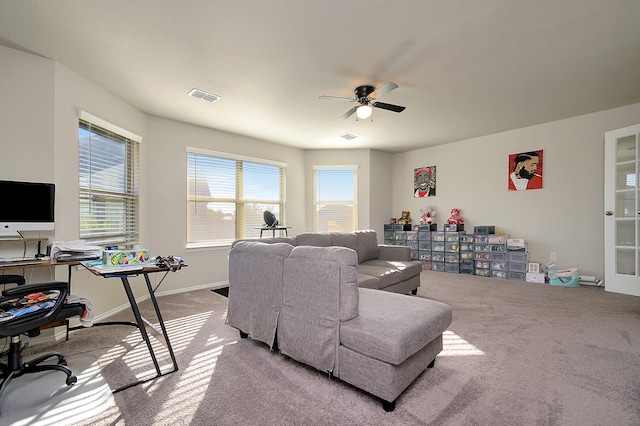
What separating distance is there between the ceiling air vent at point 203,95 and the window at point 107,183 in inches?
40.7

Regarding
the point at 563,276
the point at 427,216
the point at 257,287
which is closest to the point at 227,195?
the point at 257,287

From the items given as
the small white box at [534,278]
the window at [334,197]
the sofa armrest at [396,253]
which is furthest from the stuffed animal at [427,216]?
the sofa armrest at [396,253]

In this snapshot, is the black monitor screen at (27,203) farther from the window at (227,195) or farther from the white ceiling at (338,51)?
the window at (227,195)

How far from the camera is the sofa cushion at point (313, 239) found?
3666 mm

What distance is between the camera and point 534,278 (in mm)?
4848

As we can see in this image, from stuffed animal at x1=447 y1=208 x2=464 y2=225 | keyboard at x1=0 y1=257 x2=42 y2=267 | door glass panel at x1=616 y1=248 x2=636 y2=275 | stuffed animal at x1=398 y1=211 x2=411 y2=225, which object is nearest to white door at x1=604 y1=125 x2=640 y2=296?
door glass panel at x1=616 y1=248 x2=636 y2=275

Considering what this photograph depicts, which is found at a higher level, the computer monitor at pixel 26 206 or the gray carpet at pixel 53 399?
the computer monitor at pixel 26 206

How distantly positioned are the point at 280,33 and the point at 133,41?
A: 1.26 meters

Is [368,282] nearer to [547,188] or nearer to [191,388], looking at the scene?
[191,388]

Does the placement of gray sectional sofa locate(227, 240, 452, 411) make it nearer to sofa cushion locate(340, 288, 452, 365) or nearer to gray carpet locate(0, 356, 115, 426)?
sofa cushion locate(340, 288, 452, 365)

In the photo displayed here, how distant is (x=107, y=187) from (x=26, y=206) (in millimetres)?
1068

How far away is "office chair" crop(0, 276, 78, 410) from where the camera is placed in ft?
5.59

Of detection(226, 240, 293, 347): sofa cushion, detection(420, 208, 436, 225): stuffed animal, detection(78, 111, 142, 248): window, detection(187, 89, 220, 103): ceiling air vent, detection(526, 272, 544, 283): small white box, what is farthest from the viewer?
detection(420, 208, 436, 225): stuffed animal

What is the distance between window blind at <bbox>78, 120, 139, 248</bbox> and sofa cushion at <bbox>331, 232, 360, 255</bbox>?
2673 millimetres
